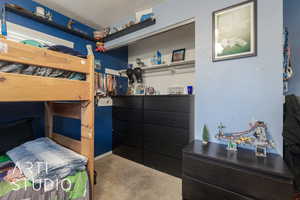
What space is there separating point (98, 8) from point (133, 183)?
106 inches

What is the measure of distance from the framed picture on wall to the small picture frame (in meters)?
1.01

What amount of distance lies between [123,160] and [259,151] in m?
2.12

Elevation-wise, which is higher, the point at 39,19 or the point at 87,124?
the point at 39,19

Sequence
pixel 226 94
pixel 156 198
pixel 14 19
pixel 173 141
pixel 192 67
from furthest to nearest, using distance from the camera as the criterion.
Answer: pixel 192 67 < pixel 173 141 < pixel 14 19 < pixel 156 198 < pixel 226 94

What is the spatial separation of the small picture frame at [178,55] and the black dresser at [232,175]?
5.53 ft

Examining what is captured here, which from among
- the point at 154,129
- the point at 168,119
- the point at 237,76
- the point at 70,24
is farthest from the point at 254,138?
the point at 70,24

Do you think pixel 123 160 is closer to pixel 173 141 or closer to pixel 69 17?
pixel 173 141

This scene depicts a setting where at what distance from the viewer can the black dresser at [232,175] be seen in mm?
887

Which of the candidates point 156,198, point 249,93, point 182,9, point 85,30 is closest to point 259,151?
point 249,93

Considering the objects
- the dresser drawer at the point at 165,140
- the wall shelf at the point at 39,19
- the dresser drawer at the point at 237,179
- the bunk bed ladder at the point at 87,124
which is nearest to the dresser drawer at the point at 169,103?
the dresser drawer at the point at 165,140

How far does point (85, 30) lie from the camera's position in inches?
94.3

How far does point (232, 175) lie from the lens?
3.35 ft

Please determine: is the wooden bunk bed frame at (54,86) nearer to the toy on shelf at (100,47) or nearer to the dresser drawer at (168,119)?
the dresser drawer at (168,119)

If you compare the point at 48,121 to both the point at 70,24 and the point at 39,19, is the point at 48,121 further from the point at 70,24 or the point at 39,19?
the point at 70,24
